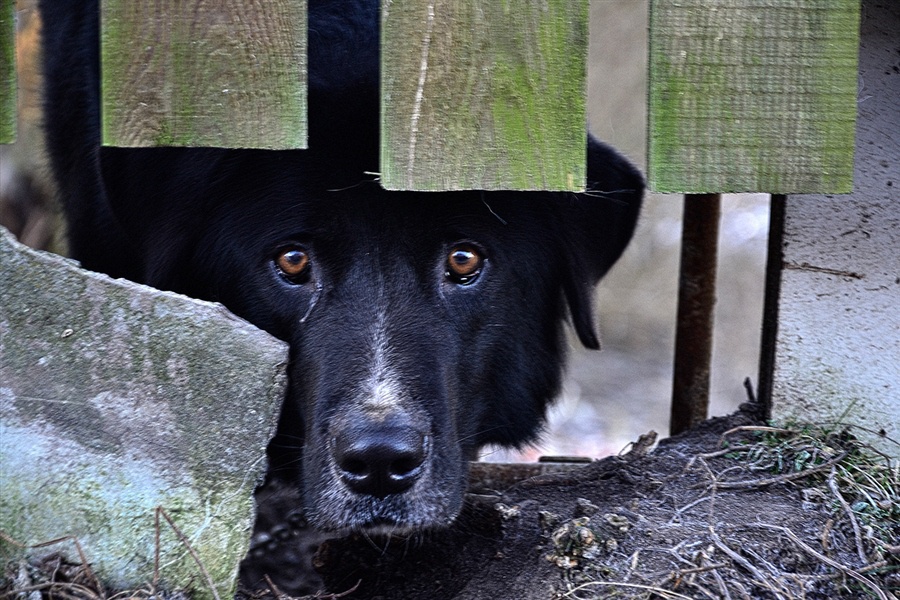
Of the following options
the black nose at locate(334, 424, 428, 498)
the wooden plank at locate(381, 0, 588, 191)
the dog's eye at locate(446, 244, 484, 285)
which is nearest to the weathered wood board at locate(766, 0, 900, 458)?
the dog's eye at locate(446, 244, 484, 285)

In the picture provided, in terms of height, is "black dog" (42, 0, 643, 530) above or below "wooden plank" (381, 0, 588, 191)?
below

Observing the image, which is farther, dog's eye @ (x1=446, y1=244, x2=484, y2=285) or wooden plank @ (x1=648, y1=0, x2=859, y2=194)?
dog's eye @ (x1=446, y1=244, x2=484, y2=285)

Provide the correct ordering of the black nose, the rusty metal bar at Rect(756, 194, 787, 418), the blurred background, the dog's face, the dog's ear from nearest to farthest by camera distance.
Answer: the black nose < the dog's face < the rusty metal bar at Rect(756, 194, 787, 418) < the dog's ear < the blurred background

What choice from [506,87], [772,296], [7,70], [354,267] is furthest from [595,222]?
[7,70]

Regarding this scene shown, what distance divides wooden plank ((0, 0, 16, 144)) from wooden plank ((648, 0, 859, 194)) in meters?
1.31

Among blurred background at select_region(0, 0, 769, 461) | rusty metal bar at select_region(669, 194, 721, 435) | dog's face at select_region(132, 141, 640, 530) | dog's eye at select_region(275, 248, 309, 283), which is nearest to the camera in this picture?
dog's face at select_region(132, 141, 640, 530)

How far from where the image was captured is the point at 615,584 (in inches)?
79.3

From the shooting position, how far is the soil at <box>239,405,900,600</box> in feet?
6.78

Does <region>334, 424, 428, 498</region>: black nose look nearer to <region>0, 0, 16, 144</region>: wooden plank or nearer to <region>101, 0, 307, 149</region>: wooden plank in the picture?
<region>101, 0, 307, 149</region>: wooden plank

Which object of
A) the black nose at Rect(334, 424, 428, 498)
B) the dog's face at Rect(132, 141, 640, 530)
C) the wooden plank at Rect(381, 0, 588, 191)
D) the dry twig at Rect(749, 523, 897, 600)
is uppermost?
the wooden plank at Rect(381, 0, 588, 191)

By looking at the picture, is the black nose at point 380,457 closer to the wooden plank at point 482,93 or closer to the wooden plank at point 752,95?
the wooden plank at point 482,93

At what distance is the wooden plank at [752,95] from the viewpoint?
80.4 inches

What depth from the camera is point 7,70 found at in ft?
6.43

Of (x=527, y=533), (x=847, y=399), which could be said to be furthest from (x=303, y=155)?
(x=847, y=399)
